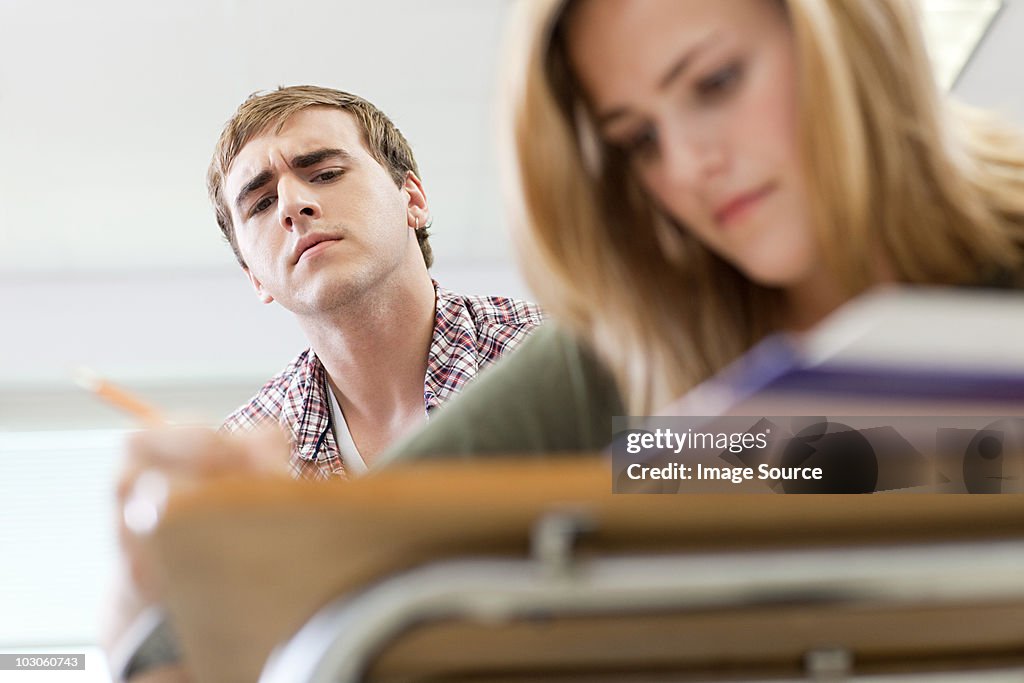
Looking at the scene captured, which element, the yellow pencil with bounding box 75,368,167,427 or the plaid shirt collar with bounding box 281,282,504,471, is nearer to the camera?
the yellow pencil with bounding box 75,368,167,427

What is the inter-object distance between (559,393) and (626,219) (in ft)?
0.47

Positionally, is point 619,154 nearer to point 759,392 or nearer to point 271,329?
point 759,392

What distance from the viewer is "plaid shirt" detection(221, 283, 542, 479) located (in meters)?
1.60

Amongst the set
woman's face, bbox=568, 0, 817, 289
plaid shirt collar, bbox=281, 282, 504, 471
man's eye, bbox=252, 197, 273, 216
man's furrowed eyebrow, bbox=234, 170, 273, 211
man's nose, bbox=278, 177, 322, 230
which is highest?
man's furrowed eyebrow, bbox=234, 170, 273, 211

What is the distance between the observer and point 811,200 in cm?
74

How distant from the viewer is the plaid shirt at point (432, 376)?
160 cm

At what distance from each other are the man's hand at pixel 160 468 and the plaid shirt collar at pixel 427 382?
3.52 ft

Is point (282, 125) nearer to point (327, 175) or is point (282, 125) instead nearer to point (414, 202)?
point (327, 175)

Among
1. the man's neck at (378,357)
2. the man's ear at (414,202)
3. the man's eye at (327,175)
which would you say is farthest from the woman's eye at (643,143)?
→ the man's ear at (414,202)

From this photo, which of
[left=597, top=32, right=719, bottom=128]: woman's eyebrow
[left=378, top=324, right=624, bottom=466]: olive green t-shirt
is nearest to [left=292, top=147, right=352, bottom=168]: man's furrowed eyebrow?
[left=378, top=324, right=624, bottom=466]: olive green t-shirt

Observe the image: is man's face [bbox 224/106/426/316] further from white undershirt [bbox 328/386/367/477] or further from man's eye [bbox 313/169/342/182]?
white undershirt [bbox 328/386/367/477]

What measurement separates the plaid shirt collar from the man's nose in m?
0.23

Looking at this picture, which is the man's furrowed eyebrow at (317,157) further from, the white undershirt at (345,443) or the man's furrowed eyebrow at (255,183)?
the white undershirt at (345,443)

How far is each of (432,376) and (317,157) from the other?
15.8 inches
